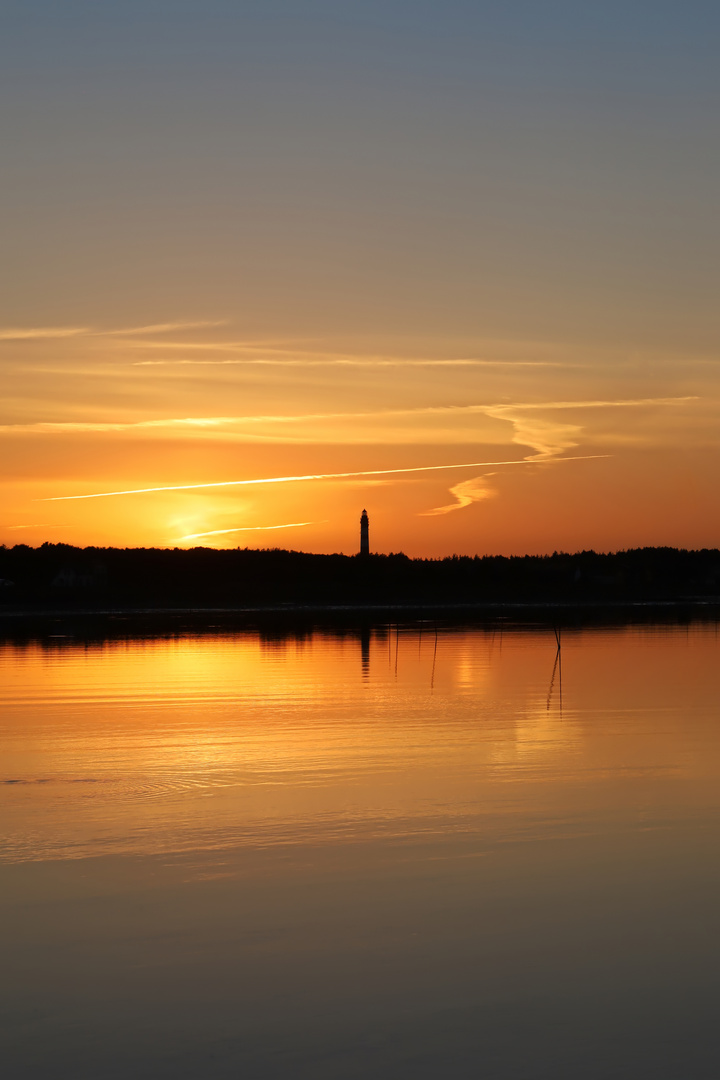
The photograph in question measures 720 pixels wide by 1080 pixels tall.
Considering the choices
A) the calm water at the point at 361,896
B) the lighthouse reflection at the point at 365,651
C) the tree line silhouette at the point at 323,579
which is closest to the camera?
the calm water at the point at 361,896

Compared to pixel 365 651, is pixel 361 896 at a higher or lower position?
lower

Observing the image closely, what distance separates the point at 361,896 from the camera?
12.8 meters

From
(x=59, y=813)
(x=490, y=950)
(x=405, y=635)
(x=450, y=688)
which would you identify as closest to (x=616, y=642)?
(x=405, y=635)

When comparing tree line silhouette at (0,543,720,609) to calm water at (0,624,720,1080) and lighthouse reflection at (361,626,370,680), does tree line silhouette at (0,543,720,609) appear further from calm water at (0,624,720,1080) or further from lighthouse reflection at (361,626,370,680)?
calm water at (0,624,720,1080)

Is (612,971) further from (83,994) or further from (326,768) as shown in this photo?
(326,768)

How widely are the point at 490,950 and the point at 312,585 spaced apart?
511 feet

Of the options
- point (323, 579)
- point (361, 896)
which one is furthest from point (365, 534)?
point (361, 896)

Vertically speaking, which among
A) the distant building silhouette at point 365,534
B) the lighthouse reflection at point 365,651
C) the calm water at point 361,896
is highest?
the distant building silhouette at point 365,534

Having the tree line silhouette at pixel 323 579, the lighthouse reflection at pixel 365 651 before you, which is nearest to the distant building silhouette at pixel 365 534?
the tree line silhouette at pixel 323 579

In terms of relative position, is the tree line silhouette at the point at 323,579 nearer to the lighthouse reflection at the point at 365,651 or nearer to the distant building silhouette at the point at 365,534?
the distant building silhouette at the point at 365,534

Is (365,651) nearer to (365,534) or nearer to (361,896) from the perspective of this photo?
(361,896)

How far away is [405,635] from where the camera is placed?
222 ft

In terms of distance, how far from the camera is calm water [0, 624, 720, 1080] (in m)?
9.16

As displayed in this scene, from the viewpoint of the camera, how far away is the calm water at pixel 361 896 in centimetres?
916
